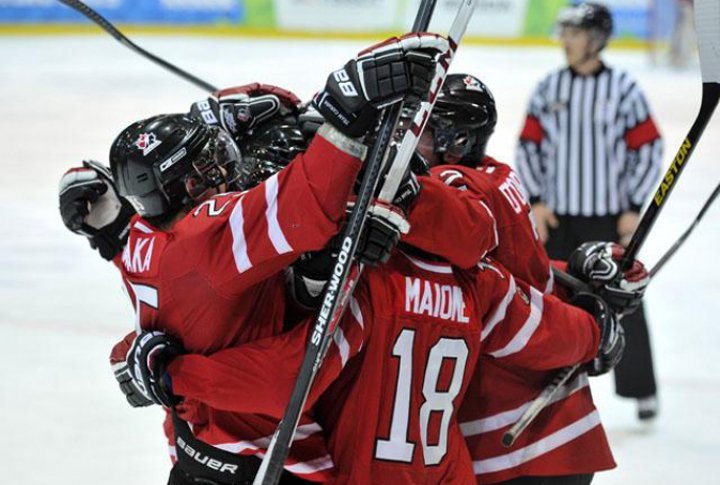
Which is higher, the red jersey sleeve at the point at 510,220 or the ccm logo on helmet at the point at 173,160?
the ccm logo on helmet at the point at 173,160

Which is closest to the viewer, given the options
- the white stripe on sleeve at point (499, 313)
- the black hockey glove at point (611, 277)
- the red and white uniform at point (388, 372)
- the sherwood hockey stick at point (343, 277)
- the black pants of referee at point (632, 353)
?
the sherwood hockey stick at point (343, 277)

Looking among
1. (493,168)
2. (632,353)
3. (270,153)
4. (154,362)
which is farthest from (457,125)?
(632,353)

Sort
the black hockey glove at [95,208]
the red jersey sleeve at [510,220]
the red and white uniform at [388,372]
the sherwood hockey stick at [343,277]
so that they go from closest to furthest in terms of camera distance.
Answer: the sherwood hockey stick at [343,277]
the red and white uniform at [388,372]
the red jersey sleeve at [510,220]
the black hockey glove at [95,208]

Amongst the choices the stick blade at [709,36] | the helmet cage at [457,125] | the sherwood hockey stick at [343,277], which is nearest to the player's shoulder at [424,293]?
the sherwood hockey stick at [343,277]

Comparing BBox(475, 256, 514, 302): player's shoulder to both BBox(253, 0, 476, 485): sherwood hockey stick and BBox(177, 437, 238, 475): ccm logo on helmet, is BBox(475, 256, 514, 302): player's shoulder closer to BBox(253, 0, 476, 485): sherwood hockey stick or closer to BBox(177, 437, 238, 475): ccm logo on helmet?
BBox(253, 0, 476, 485): sherwood hockey stick

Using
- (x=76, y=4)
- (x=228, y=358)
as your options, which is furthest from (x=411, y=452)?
(x=76, y=4)

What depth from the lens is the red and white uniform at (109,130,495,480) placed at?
1734 mm

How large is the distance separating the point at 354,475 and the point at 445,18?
9793 millimetres

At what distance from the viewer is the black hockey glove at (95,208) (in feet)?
9.04

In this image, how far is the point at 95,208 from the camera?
281cm

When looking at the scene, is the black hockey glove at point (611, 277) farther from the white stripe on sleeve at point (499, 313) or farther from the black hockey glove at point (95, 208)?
the black hockey glove at point (95, 208)

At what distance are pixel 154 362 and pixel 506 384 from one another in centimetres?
81

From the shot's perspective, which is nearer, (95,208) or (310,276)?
(310,276)

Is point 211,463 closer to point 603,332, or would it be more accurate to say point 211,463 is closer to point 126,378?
point 126,378
